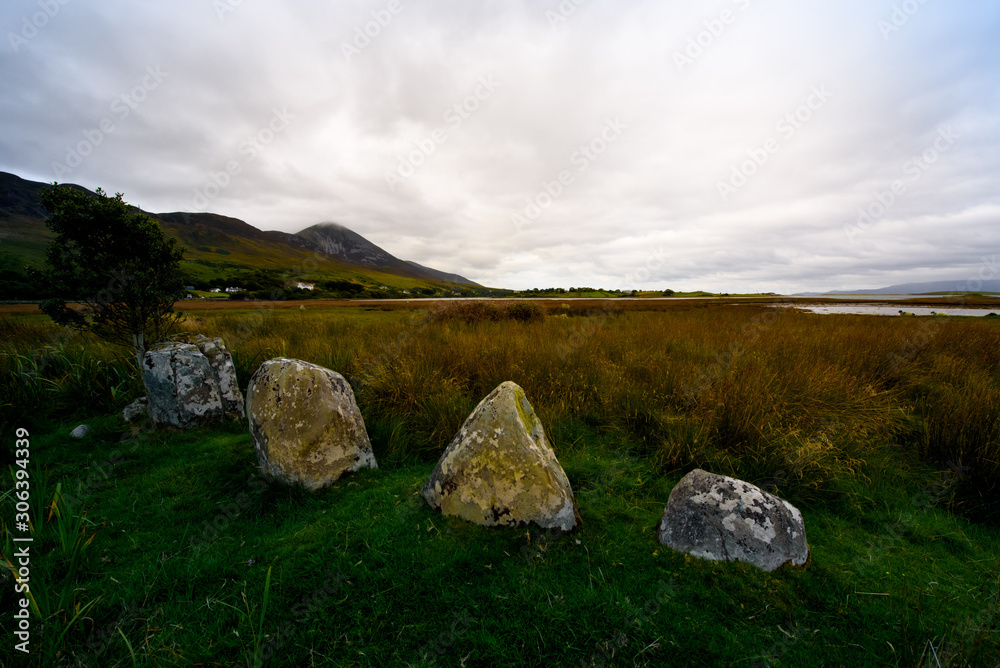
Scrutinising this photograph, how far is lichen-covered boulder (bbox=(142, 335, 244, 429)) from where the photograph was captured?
5141mm

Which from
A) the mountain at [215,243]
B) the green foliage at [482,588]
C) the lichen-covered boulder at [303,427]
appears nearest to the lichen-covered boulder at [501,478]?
the green foliage at [482,588]

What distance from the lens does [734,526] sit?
2.67 meters

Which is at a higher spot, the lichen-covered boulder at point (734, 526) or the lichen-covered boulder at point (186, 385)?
the lichen-covered boulder at point (186, 385)

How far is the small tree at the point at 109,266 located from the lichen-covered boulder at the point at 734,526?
8.90 metres

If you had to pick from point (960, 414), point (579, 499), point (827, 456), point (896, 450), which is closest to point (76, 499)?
point (579, 499)

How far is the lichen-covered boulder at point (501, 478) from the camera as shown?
300cm

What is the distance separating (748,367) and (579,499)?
15.5 feet

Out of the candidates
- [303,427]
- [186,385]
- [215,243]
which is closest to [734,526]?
[303,427]

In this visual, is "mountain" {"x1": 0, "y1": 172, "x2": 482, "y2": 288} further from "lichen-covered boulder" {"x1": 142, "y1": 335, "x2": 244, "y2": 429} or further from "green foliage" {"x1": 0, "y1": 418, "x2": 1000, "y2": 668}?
"green foliage" {"x1": 0, "y1": 418, "x2": 1000, "y2": 668}

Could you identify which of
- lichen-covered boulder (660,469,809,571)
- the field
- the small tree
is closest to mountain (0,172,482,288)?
the small tree

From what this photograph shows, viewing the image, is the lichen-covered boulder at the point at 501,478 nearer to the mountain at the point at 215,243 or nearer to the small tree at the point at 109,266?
the small tree at the point at 109,266

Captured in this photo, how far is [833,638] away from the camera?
2107 mm

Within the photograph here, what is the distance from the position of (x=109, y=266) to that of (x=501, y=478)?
25.9 ft

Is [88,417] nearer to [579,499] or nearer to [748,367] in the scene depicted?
[579,499]
